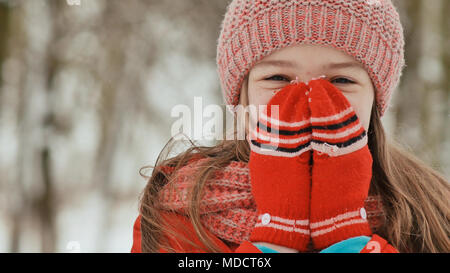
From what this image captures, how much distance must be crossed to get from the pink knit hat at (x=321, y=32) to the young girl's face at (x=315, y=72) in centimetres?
2

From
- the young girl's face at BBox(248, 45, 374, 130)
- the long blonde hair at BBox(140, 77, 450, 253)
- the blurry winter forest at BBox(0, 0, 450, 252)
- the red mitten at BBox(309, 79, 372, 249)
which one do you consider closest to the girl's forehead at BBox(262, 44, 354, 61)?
the young girl's face at BBox(248, 45, 374, 130)

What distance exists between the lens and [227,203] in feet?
4.58

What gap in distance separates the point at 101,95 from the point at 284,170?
364 cm

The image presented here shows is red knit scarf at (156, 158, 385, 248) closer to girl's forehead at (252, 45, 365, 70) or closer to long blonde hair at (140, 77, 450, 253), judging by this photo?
long blonde hair at (140, 77, 450, 253)

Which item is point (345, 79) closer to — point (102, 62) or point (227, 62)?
point (227, 62)

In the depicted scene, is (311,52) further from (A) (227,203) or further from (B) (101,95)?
(B) (101,95)

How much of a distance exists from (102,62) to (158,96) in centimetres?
72

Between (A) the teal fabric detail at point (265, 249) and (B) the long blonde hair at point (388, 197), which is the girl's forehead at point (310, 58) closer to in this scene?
(B) the long blonde hair at point (388, 197)

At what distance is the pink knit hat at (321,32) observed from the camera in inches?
52.4

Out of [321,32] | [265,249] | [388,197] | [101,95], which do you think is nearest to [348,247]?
[265,249]

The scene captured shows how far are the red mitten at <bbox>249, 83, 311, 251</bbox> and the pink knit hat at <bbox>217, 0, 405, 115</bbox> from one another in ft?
0.61
